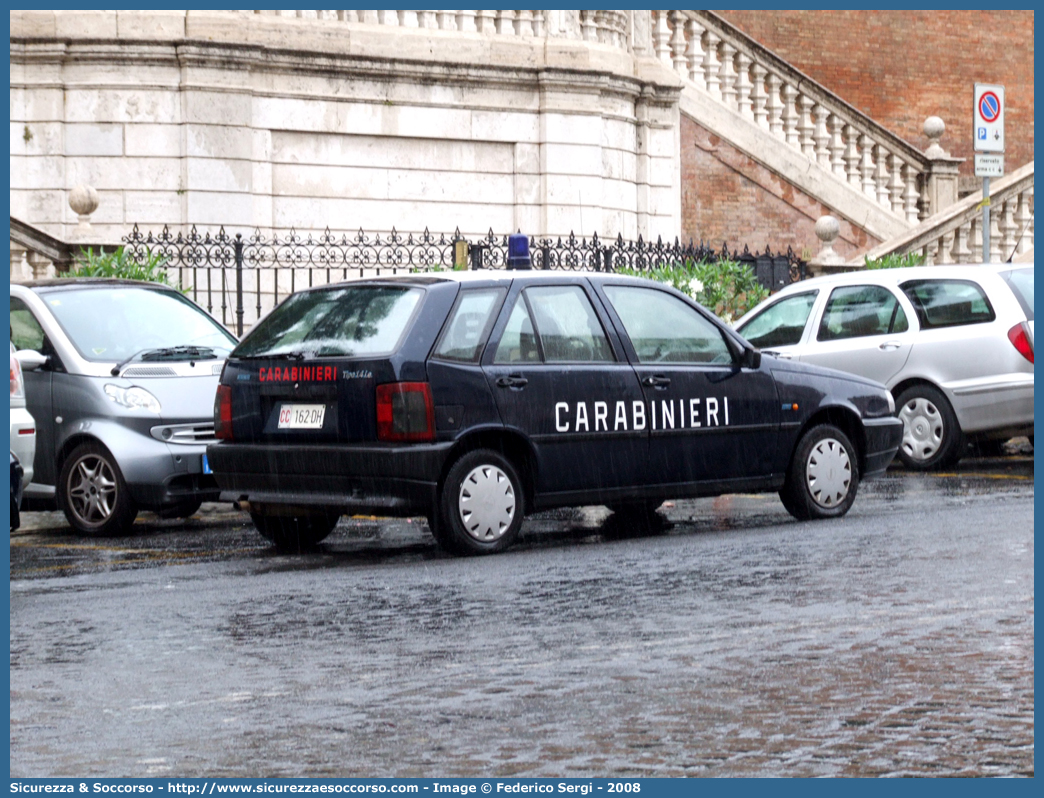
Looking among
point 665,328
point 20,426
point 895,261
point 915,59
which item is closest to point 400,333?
point 665,328

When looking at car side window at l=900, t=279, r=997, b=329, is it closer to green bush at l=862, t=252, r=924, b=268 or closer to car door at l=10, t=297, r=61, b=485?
green bush at l=862, t=252, r=924, b=268

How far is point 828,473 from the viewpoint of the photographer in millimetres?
11727

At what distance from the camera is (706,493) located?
11.1m

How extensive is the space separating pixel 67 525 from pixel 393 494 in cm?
370

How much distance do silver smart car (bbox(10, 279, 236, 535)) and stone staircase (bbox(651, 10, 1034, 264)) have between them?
45.1ft

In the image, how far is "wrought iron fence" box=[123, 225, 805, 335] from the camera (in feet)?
61.9

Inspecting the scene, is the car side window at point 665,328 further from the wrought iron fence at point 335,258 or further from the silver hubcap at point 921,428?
the wrought iron fence at point 335,258

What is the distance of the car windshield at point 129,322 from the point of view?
40.7 feet

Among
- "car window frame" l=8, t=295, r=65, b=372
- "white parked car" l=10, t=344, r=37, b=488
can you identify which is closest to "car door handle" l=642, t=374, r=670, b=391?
"white parked car" l=10, t=344, r=37, b=488

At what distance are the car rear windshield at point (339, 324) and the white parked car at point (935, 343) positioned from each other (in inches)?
211

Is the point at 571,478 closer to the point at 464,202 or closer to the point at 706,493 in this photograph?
the point at 706,493

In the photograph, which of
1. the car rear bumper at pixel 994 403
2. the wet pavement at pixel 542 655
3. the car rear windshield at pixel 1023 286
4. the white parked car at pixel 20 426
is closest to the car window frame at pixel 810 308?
the car rear bumper at pixel 994 403

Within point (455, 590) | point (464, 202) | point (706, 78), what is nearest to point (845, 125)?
point (706, 78)

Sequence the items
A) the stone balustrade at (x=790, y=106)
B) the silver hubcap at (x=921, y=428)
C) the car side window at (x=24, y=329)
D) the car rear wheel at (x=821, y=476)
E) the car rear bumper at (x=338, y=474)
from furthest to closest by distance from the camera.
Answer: the stone balustrade at (x=790, y=106) → the silver hubcap at (x=921, y=428) → the car side window at (x=24, y=329) → the car rear wheel at (x=821, y=476) → the car rear bumper at (x=338, y=474)
